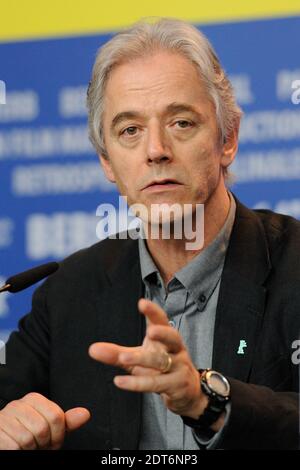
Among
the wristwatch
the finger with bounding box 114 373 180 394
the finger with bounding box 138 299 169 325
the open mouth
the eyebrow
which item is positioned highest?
the eyebrow

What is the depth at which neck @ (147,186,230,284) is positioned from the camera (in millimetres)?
2137

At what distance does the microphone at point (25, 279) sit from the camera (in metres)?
1.77

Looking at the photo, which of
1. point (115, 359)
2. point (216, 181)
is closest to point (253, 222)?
point (216, 181)

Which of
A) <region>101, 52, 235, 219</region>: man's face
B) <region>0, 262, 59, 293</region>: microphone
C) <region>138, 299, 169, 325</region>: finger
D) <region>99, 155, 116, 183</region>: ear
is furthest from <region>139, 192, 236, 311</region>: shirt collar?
<region>138, 299, 169, 325</region>: finger

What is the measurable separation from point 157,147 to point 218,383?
24.7 inches

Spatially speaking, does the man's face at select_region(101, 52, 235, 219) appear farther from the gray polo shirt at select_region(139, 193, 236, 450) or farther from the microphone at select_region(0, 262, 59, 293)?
the microphone at select_region(0, 262, 59, 293)

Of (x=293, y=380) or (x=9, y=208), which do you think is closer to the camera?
(x=293, y=380)

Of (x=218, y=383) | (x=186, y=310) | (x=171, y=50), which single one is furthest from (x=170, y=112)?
(x=218, y=383)

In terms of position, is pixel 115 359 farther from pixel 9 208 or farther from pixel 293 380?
pixel 9 208

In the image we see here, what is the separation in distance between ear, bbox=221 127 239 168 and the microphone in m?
0.58

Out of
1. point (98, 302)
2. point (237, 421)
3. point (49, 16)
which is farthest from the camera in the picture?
point (49, 16)

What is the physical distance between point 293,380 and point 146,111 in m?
0.68

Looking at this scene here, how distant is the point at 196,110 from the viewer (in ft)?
6.85

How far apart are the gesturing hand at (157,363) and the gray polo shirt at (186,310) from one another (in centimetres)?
50
